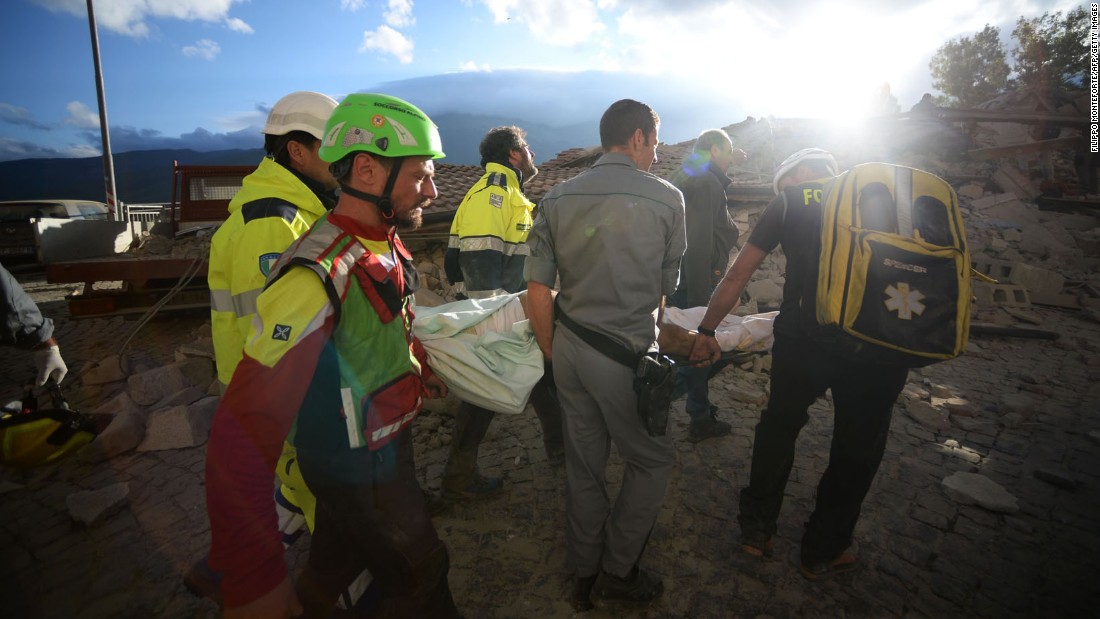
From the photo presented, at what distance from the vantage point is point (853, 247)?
2117 mm

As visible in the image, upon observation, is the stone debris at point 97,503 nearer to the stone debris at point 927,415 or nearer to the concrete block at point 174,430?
the concrete block at point 174,430

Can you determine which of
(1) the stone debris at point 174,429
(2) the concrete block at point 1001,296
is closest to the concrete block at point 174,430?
(1) the stone debris at point 174,429

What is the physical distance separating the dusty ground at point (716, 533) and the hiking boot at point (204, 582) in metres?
0.27

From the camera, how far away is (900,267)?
6.72 feet

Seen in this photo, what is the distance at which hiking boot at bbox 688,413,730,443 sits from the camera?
4.04 meters

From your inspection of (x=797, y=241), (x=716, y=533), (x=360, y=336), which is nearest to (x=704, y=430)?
(x=716, y=533)

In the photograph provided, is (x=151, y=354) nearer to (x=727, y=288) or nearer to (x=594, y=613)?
(x=594, y=613)

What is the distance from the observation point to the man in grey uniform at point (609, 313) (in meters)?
2.20

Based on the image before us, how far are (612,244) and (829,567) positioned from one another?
2130 millimetres

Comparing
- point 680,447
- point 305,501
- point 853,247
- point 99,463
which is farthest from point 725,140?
point 99,463

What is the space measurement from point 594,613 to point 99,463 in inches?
165

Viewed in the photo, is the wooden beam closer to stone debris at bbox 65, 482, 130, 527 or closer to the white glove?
stone debris at bbox 65, 482, 130, 527

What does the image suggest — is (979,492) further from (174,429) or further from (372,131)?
(174,429)

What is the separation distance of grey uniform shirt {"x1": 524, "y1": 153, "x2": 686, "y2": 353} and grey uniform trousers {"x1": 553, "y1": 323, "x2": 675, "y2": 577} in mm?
183
